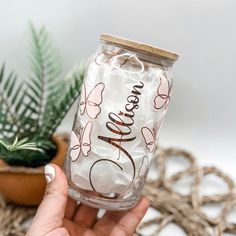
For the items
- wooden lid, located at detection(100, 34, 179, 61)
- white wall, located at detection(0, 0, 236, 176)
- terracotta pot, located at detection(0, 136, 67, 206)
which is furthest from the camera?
white wall, located at detection(0, 0, 236, 176)

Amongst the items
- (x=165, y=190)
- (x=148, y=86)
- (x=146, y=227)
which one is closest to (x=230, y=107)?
(x=165, y=190)

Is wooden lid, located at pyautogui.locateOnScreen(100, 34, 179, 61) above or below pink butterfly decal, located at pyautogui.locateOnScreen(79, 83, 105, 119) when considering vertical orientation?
above

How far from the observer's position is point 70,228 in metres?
0.72

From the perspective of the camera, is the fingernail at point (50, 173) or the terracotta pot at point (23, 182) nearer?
the fingernail at point (50, 173)

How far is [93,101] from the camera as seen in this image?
60cm

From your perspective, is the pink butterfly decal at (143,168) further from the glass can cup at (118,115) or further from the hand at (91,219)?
the hand at (91,219)

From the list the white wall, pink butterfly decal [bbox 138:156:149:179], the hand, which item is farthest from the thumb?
the white wall

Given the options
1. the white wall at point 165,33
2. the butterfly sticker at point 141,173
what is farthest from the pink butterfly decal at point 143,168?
the white wall at point 165,33

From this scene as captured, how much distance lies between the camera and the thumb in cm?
61

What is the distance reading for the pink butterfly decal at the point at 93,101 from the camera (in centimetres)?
59

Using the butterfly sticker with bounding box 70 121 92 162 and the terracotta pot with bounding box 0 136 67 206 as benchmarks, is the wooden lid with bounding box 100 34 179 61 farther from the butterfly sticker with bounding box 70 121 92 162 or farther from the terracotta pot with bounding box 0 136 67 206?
the terracotta pot with bounding box 0 136 67 206

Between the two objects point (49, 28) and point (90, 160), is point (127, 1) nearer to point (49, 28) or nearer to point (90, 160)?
point (49, 28)

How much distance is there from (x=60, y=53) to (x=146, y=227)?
40 cm

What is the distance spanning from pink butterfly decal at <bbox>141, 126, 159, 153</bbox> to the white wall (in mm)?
360
